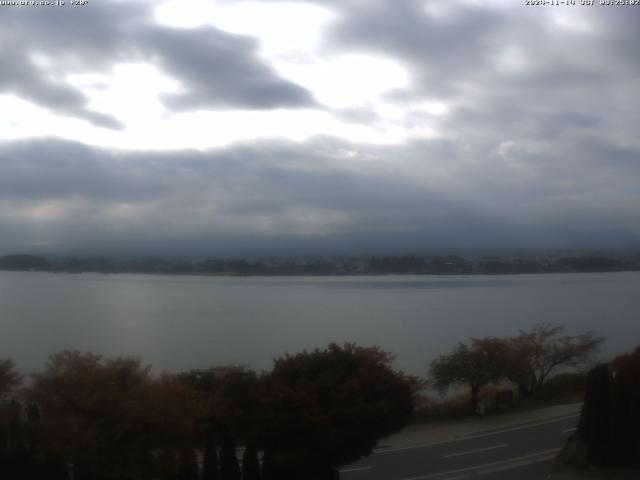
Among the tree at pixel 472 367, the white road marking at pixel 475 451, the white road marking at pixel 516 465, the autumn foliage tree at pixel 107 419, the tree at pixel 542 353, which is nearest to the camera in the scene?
the autumn foliage tree at pixel 107 419

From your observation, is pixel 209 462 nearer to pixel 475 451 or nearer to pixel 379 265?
pixel 475 451

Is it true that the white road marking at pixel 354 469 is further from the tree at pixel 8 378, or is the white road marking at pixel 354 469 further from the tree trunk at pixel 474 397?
the tree trunk at pixel 474 397

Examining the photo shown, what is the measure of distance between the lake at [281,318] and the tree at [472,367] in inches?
152

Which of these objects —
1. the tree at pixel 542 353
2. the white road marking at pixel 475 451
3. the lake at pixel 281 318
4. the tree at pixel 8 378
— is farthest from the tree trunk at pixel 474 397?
the tree at pixel 8 378

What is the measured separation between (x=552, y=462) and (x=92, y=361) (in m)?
9.22

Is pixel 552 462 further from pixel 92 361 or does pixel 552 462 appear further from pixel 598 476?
pixel 92 361

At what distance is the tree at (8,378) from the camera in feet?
40.3

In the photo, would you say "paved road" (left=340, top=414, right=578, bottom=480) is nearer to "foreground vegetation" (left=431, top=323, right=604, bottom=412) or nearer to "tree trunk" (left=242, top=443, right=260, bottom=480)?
"tree trunk" (left=242, top=443, right=260, bottom=480)

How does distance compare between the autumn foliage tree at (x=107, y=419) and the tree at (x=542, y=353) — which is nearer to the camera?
the autumn foliage tree at (x=107, y=419)

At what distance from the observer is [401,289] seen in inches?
2751

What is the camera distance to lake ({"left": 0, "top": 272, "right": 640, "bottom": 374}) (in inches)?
1171

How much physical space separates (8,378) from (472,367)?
14.5 m

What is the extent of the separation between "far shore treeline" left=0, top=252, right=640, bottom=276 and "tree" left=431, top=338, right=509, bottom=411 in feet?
126

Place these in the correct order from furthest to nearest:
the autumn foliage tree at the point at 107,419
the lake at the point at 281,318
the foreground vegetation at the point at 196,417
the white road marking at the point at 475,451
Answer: the lake at the point at 281,318, the white road marking at the point at 475,451, the foreground vegetation at the point at 196,417, the autumn foliage tree at the point at 107,419
